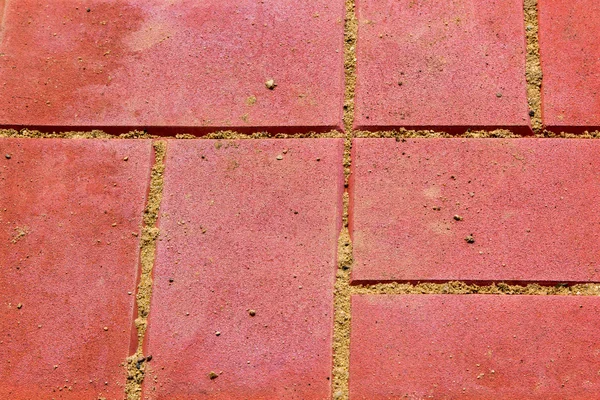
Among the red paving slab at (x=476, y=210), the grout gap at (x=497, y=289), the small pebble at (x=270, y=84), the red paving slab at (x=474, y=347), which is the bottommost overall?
the red paving slab at (x=474, y=347)

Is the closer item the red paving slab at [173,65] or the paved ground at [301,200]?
the paved ground at [301,200]

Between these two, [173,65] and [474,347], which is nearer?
[474,347]

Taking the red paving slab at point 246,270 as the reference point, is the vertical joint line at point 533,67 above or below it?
above

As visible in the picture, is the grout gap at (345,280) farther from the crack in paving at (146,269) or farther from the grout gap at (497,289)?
the crack in paving at (146,269)

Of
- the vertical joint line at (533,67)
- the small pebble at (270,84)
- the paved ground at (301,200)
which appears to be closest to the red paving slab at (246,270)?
the paved ground at (301,200)

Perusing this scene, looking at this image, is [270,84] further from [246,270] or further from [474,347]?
[474,347]

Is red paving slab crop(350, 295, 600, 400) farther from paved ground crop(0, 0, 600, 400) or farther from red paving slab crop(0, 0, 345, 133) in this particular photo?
red paving slab crop(0, 0, 345, 133)

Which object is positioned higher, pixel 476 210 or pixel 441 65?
pixel 441 65

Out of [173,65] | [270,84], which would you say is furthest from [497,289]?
[173,65]

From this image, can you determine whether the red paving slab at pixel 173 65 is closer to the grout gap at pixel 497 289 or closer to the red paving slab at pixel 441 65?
the red paving slab at pixel 441 65
